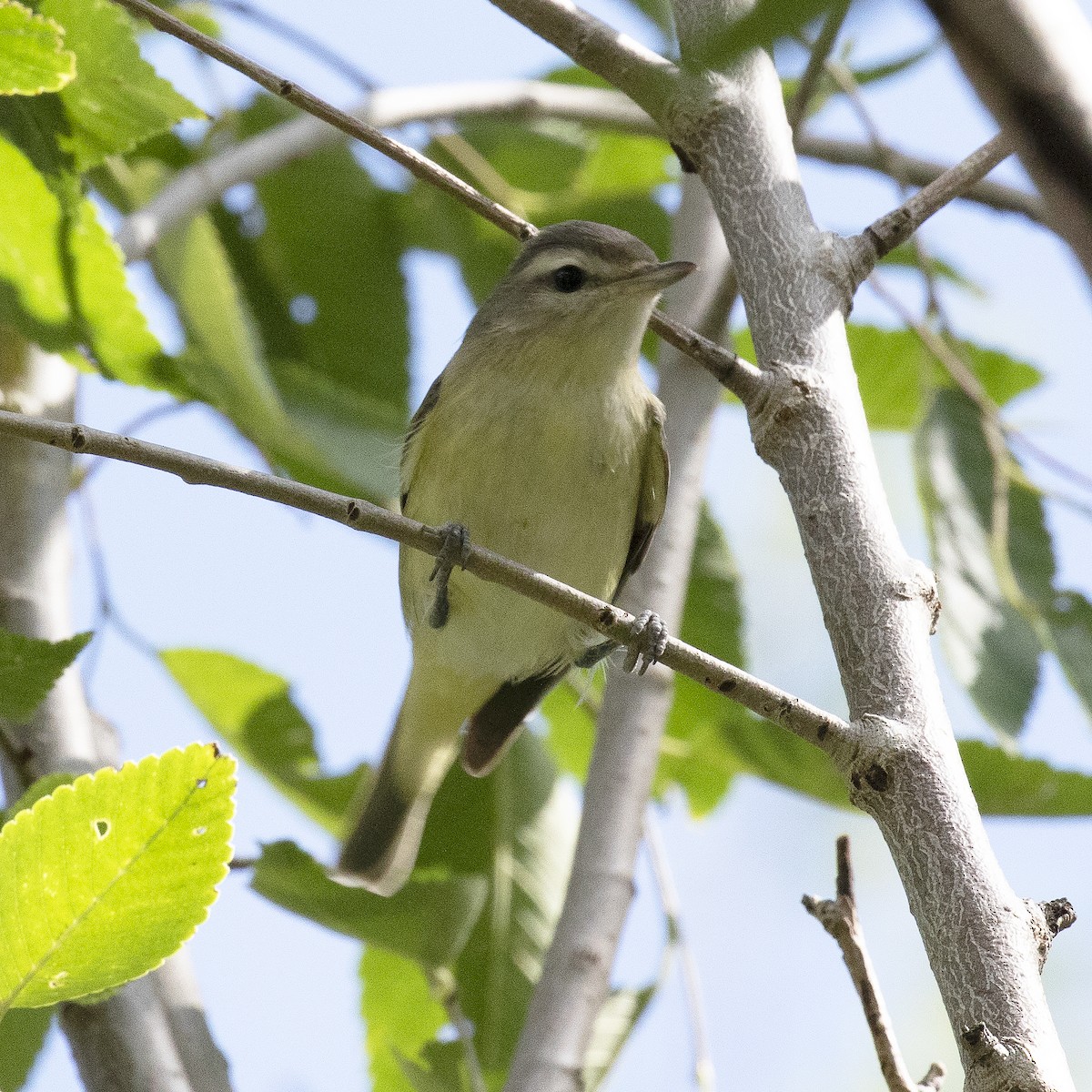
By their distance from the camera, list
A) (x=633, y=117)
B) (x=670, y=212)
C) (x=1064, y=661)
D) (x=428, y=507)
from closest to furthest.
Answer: (x=1064, y=661), (x=428, y=507), (x=633, y=117), (x=670, y=212)

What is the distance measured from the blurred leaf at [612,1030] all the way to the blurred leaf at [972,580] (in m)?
1.07

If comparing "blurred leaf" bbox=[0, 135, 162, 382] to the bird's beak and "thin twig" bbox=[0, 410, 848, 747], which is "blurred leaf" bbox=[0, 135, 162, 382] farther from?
the bird's beak

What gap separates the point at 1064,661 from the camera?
2.97m

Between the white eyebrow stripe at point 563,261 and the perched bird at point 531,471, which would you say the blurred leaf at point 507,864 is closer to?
the perched bird at point 531,471

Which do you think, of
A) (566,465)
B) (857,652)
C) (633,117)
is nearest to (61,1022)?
(857,652)

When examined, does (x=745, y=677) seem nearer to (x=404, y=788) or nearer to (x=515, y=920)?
(x=515, y=920)

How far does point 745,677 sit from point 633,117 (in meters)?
2.82

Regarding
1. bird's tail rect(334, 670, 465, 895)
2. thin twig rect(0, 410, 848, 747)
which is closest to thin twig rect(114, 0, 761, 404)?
thin twig rect(0, 410, 848, 747)

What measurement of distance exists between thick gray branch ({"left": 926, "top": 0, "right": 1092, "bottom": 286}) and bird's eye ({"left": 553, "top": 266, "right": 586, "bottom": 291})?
136 inches

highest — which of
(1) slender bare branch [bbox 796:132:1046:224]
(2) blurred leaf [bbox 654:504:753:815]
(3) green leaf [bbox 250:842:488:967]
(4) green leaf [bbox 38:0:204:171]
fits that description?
(1) slender bare branch [bbox 796:132:1046:224]

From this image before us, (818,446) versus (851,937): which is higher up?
(818,446)

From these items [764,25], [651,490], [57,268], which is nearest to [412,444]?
[651,490]

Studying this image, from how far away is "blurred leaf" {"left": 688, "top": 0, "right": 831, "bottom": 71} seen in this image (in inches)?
23.7

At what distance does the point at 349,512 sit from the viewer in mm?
1952
